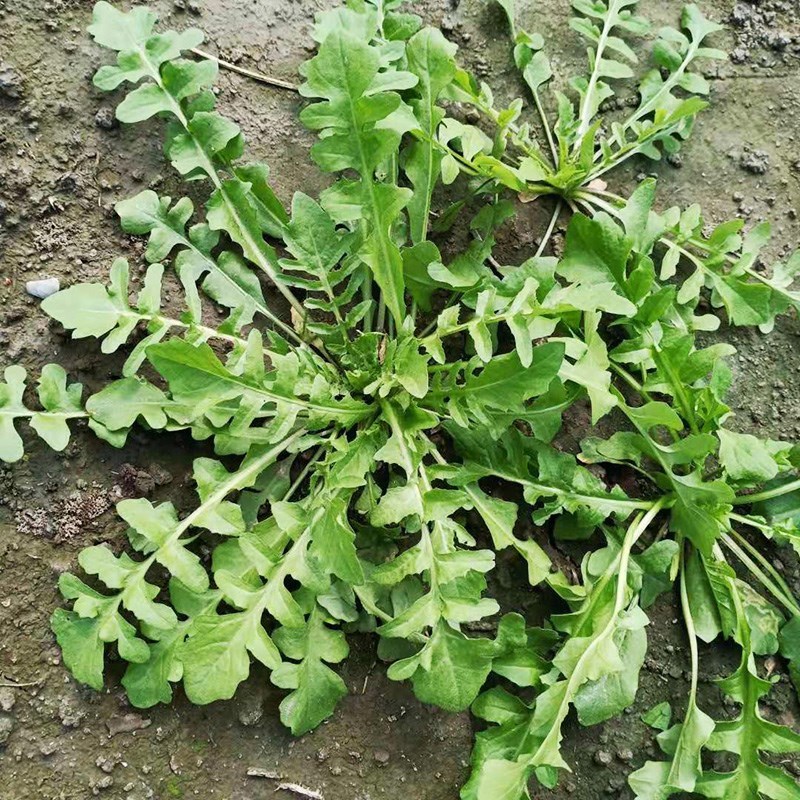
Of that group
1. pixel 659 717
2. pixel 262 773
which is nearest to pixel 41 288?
pixel 262 773

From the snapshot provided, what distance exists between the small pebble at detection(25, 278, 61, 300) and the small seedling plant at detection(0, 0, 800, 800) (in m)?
0.11

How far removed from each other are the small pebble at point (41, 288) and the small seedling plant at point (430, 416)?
4.4 inches

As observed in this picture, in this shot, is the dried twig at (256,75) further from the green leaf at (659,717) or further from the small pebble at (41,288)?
the green leaf at (659,717)

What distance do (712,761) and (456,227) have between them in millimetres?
1262

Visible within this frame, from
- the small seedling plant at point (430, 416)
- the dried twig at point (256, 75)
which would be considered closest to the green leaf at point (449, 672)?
the small seedling plant at point (430, 416)

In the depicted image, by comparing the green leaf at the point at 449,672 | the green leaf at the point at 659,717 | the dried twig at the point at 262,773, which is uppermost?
the green leaf at the point at 449,672

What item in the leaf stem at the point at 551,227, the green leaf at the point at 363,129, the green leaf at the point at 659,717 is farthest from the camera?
the leaf stem at the point at 551,227

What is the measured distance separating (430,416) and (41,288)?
801 millimetres

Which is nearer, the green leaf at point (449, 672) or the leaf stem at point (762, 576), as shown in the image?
the green leaf at point (449, 672)

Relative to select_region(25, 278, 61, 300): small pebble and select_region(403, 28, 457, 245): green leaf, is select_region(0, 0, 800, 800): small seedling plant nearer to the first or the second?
select_region(403, 28, 457, 245): green leaf

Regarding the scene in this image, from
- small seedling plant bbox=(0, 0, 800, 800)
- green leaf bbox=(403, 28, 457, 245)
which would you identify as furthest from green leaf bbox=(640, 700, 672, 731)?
green leaf bbox=(403, 28, 457, 245)

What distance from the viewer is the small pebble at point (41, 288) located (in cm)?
158

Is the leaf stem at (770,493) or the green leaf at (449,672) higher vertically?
the leaf stem at (770,493)

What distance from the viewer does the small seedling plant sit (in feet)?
4.72
